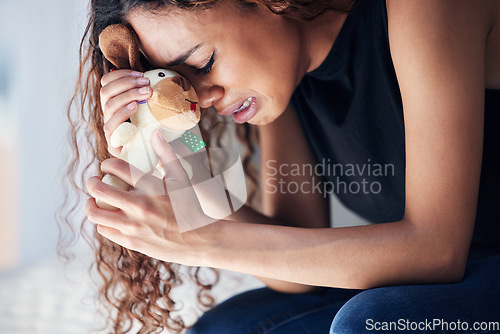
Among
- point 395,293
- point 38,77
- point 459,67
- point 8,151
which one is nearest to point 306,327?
point 395,293

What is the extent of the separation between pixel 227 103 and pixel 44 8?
62.6 inches

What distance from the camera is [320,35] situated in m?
1.02

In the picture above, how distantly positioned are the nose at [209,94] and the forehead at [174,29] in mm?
82

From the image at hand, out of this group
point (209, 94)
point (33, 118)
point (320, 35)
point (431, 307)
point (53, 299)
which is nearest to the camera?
point (431, 307)

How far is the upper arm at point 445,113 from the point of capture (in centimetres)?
73

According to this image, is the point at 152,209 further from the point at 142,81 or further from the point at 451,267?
the point at 451,267

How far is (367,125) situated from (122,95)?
1.72 feet

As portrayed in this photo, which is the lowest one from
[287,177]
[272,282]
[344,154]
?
[272,282]

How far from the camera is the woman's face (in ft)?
2.74

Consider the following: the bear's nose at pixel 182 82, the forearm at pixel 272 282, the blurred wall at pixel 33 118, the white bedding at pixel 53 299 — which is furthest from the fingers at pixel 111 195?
the blurred wall at pixel 33 118

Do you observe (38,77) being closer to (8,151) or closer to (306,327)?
(8,151)

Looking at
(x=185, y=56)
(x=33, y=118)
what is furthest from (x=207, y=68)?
(x=33, y=118)

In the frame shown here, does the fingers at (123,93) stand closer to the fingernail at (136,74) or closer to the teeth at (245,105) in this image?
the fingernail at (136,74)

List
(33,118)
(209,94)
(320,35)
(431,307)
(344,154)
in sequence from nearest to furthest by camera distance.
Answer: (431,307) < (209,94) < (320,35) < (344,154) < (33,118)
